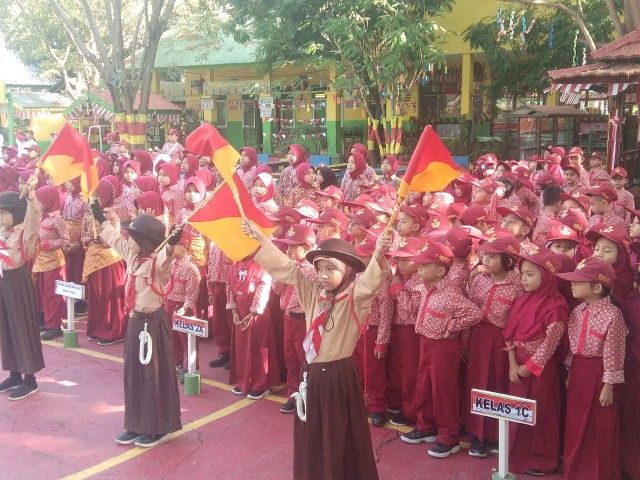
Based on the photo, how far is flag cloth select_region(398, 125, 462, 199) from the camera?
4.09m

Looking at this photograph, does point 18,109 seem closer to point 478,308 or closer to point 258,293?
point 258,293

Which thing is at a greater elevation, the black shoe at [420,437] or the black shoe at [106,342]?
the black shoe at [420,437]

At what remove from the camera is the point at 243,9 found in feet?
62.3

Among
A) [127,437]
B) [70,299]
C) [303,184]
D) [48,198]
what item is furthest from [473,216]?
[48,198]

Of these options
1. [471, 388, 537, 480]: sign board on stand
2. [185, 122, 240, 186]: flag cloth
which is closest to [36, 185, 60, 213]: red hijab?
[185, 122, 240, 186]: flag cloth

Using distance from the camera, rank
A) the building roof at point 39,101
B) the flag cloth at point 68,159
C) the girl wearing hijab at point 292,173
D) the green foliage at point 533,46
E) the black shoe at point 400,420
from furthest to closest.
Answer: the building roof at point 39,101, the green foliage at point 533,46, the girl wearing hijab at point 292,173, the flag cloth at point 68,159, the black shoe at point 400,420

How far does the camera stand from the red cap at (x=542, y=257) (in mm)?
4676

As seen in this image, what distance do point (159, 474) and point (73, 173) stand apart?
2.71 m

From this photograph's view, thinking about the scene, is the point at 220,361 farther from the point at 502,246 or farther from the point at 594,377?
the point at 594,377

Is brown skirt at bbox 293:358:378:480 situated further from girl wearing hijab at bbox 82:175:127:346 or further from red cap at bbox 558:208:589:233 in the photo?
girl wearing hijab at bbox 82:175:127:346

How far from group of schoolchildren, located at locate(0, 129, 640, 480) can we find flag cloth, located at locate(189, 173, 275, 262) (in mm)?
203

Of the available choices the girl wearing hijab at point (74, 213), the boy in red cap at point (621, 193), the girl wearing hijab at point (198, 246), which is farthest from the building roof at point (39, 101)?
the boy in red cap at point (621, 193)

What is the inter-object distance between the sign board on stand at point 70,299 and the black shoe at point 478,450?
425 cm

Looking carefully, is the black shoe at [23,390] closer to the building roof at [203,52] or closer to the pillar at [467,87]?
the pillar at [467,87]
